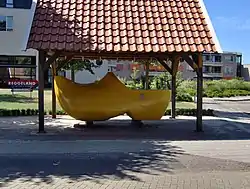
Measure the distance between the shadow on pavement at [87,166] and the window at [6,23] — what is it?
142 ft

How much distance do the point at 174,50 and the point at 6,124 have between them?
750 cm

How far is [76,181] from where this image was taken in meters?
8.09

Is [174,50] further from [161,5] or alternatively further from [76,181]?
[76,181]

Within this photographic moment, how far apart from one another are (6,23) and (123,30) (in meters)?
39.0

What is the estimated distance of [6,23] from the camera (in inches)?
2025

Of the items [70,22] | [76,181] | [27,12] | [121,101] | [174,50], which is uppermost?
[27,12]

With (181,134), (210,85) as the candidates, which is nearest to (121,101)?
(181,134)

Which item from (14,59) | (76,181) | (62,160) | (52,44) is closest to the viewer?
(76,181)

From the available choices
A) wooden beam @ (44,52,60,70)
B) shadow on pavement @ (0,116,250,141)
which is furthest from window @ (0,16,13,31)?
wooden beam @ (44,52,60,70)

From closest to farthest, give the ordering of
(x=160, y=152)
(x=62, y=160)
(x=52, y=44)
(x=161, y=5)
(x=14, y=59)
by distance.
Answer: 1. (x=62, y=160)
2. (x=160, y=152)
3. (x=52, y=44)
4. (x=161, y=5)
5. (x=14, y=59)

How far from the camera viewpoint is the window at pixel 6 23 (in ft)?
168

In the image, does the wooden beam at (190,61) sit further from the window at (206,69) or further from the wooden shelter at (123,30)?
the window at (206,69)

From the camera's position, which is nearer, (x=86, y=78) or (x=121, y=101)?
(x=121, y=101)

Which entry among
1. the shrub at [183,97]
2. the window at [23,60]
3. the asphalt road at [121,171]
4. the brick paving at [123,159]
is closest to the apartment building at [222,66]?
the window at [23,60]
